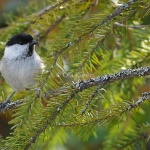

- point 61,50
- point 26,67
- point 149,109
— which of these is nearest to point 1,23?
point 26,67

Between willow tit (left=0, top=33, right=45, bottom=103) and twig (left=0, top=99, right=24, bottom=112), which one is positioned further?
willow tit (left=0, top=33, right=45, bottom=103)

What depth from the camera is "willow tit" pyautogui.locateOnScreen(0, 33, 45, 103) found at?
189cm

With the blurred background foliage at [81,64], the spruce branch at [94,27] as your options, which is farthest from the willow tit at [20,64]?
the spruce branch at [94,27]

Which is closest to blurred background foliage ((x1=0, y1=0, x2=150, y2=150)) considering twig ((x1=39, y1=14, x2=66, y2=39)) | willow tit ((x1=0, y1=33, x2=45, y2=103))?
twig ((x1=39, y1=14, x2=66, y2=39))

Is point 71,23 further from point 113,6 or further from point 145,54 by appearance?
point 145,54

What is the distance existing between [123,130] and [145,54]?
0.29 m

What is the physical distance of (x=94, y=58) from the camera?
119 cm

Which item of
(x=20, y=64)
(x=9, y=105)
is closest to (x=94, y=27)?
(x=9, y=105)

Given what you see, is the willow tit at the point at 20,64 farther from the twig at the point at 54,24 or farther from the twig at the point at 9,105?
the twig at the point at 9,105

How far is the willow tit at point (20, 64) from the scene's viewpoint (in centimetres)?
189

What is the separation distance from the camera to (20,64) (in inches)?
78.2

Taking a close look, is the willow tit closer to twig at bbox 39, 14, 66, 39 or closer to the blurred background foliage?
the blurred background foliage

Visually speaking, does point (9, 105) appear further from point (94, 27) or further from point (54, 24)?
point (54, 24)

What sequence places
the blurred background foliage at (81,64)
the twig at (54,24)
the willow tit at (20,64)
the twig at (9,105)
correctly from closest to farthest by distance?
the blurred background foliage at (81,64) → the twig at (9,105) → the twig at (54,24) → the willow tit at (20,64)
